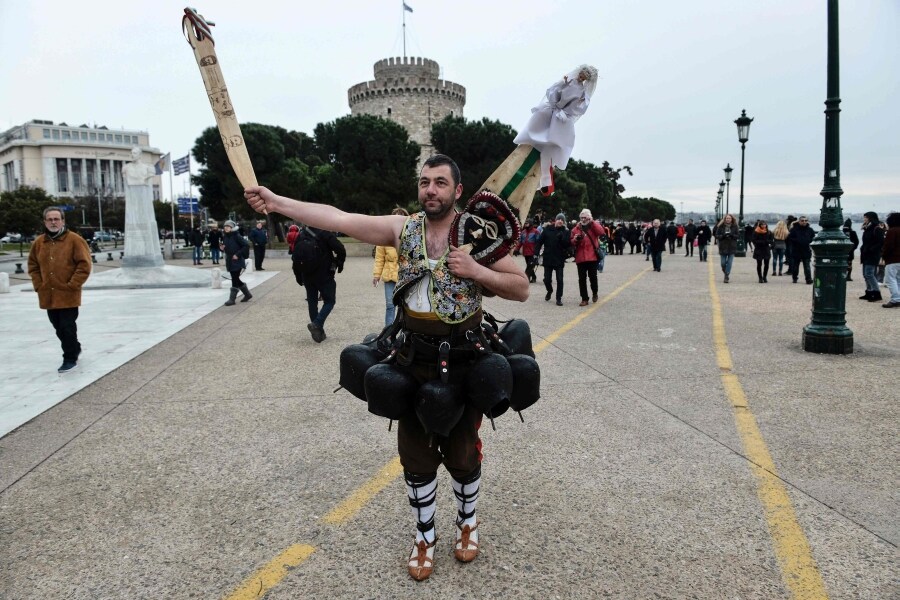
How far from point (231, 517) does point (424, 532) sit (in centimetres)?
127

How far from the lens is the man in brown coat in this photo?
6910 mm

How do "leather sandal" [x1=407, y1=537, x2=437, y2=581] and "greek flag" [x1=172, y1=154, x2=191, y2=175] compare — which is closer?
"leather sandal" [x1=407, y1=537, x2=437, y2=581]

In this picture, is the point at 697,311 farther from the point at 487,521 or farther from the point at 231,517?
the point at 231,517

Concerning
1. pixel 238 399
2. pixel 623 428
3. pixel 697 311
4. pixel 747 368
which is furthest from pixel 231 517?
pixel 697 311

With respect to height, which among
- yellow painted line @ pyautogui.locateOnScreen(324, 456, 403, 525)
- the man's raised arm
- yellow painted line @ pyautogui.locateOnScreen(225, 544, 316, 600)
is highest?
the man's raised arm

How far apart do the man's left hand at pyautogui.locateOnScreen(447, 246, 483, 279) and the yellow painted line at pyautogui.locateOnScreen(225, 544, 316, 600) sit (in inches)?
65.8

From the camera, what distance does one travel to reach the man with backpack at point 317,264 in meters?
8.79

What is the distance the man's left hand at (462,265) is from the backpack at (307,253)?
6325 millimetres

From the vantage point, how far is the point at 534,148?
338cm

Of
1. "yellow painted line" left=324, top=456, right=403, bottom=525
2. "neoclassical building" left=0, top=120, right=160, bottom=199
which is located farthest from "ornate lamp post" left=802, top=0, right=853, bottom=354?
"neoclassical building" left=0, top=120, right=160, bottom=199

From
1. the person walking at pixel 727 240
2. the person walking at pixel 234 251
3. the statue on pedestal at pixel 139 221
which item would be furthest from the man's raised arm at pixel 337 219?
the statue on pedestal at pixel 139 221

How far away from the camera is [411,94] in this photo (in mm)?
67750

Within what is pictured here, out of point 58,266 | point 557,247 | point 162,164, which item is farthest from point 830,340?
point 162,164

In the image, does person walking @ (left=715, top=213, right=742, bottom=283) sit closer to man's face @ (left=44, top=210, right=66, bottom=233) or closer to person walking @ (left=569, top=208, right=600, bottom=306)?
person walking @ (left=569, top=208, right=600, bottom=306)
